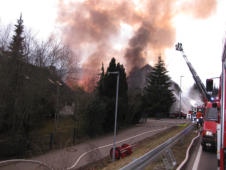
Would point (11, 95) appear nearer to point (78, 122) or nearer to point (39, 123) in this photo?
point (39, 123)

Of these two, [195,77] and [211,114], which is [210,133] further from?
[195,77]

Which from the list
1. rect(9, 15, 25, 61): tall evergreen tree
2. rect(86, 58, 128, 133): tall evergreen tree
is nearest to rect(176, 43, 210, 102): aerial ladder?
rect(86, 58, 128, 133): tall evergreen tree

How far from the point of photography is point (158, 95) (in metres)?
41.3

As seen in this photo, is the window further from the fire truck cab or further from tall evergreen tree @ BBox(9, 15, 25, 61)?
tall evergreen tree @ BBox(9, 15, 25, 61)

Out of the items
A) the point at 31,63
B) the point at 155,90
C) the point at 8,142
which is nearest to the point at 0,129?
the point at 8,142

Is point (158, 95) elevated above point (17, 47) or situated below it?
below

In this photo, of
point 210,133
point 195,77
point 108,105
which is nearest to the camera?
point 210,133

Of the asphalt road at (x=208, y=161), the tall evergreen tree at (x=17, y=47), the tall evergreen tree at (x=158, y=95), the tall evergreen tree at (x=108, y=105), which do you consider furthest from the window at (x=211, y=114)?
the tall evergreen tree at (x=158, y=95)

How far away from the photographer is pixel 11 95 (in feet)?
46.3

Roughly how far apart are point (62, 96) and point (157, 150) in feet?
51.5

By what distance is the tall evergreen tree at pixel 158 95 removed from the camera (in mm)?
40844

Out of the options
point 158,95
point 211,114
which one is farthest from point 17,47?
point 158,95

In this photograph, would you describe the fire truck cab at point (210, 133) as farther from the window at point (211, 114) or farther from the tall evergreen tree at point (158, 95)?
the tall evergreen tree at point (158, 95)

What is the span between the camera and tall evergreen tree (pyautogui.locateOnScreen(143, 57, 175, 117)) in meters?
40.8
